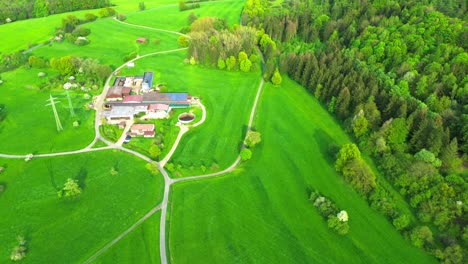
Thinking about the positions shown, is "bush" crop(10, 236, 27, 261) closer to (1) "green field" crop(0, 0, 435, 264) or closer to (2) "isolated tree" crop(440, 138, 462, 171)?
(1) "green field" crop(0, 0, 435, 264)

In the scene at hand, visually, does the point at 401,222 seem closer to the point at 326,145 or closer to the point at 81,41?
the point at 326,145

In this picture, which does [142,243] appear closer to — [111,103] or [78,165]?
[78,165]

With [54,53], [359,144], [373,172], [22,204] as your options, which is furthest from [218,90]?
[54,53]

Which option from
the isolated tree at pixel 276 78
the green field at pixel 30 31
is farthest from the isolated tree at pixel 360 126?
the green field at pixel 30 31

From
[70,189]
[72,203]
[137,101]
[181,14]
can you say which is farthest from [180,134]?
[181,14]

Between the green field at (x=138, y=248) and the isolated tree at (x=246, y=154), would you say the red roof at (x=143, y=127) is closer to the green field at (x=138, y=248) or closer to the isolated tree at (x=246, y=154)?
the isolated tree at (x=246, y=154)
